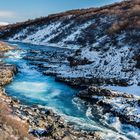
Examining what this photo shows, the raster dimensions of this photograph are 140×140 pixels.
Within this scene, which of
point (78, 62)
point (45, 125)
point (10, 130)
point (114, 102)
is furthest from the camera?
point (78, 62)

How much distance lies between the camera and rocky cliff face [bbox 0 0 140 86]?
41094 mm

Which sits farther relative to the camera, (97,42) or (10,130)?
(97,42)

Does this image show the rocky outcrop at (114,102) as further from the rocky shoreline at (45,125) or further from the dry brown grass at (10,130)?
the dry brown grass at (10,130)

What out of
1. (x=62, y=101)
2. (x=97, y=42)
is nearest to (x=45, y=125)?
(x=62, y=101)

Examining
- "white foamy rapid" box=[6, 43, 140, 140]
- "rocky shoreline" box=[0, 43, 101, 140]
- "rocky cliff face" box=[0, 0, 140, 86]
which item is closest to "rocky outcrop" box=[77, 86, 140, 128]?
"white foamy rapid" box=[6, 43, 140, 140]

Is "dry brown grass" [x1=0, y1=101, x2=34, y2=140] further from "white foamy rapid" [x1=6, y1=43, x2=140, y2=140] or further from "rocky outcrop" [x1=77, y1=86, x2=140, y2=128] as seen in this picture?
"rocky outcrop" [x1=77, y1=86, x2=140, y2=128]

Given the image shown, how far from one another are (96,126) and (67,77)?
→ 1619 cm

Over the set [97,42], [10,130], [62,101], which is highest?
[97,42]

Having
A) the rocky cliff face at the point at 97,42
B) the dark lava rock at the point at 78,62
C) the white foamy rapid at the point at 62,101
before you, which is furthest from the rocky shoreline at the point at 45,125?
the dark lava rock at the point at 78,62

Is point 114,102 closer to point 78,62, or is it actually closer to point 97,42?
point 78,62

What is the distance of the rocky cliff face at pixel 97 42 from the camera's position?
135ft

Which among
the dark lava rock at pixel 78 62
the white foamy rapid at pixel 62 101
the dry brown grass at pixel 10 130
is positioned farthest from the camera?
the dark lava rock at pixel 78 62

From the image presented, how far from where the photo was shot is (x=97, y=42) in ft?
209

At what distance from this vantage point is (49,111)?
2673 cm
